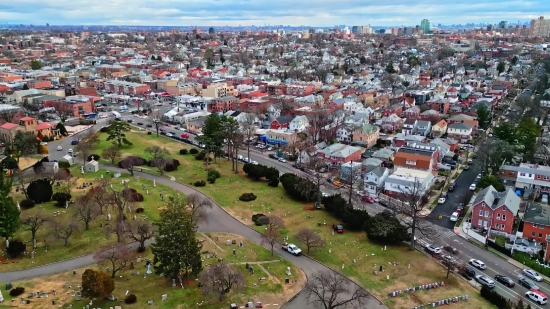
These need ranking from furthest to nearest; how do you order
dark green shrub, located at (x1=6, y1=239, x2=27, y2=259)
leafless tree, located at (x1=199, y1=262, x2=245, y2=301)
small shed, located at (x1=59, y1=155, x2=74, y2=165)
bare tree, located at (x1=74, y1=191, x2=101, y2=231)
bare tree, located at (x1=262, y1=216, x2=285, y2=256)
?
small shed, located at (x1=59, y1=155, x2=74, y2=165), bare tree, located at (x1=74, y1=191, x2=101, y2=231), bare tree, located at (x1=262, y1=216, x2=285, y2=256), dark green shrub, located at (x1=6, y1=239, x2=27, y2=259), leafless tree, located at (x1=199, y1=262, x2=245, y2=301)

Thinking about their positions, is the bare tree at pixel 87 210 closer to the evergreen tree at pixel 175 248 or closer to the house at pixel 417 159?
the evergreen tree at pixel 175 248

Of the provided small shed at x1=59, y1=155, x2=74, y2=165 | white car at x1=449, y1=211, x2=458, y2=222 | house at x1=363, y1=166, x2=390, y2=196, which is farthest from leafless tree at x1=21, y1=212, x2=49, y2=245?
white car at x1=449, y1=211, x2=458, y2=222

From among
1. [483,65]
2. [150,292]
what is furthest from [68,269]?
[483,65]

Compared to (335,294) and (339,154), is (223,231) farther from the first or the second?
(339,154)

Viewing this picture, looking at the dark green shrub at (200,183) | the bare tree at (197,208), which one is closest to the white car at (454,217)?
the bare tree at (197,208)

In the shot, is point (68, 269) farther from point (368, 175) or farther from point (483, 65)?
point (483, 65)

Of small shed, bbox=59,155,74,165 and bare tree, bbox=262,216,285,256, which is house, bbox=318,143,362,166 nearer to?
bare tree, bbox=262,216,285,256
